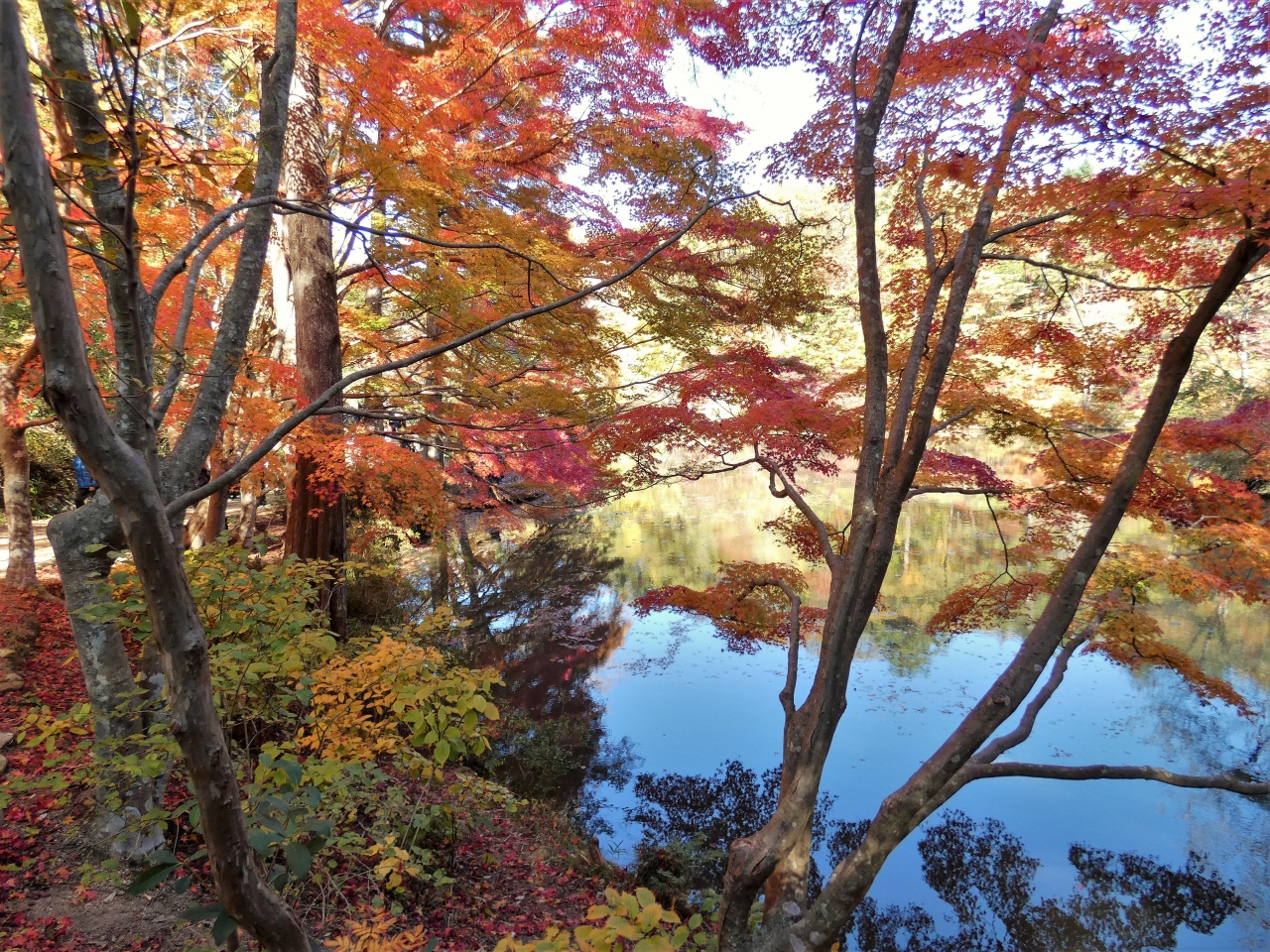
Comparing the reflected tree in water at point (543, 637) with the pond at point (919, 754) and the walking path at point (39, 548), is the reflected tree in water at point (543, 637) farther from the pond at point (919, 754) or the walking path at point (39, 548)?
the walking path at point (39, 548)

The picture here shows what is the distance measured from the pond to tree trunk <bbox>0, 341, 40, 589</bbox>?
17.7 feet

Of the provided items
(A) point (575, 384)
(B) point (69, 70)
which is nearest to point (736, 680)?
(A) point (575, 384)

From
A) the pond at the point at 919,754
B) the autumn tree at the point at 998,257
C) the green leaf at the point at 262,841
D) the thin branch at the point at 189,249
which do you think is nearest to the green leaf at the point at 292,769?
the green leaf at the point at 262,841

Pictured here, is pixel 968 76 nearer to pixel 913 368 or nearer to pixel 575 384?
pixel 913 368

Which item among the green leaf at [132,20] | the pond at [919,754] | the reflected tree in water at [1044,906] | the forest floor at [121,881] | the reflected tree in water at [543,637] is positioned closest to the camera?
the green leaf at [132,20]

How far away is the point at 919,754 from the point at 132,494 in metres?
8.11

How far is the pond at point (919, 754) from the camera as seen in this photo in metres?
5.14

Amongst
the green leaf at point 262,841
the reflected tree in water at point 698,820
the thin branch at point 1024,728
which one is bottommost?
the reflected tree in water at point 698,820

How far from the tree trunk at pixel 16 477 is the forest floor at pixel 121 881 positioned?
373mm

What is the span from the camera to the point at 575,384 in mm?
9508

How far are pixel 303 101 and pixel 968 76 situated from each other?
5.05m

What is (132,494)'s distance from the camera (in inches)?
43.1

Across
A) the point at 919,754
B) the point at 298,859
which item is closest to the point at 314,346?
the point at 298,859

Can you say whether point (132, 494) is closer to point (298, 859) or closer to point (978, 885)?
point (298, 859)
